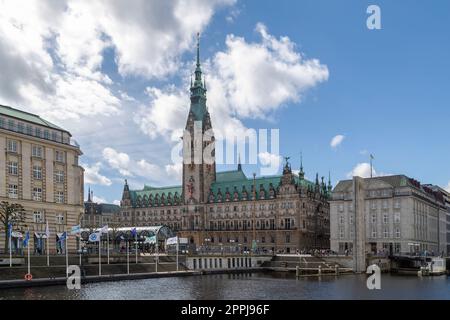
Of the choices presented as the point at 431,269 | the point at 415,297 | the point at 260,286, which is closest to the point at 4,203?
the point at 260,286

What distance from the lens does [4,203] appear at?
317 ft

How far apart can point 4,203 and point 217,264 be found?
66.6 meters

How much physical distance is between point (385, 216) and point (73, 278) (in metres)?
109

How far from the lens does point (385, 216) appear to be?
556 feet

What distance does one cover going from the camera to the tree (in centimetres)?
9469

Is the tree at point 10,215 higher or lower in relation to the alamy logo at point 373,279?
higher

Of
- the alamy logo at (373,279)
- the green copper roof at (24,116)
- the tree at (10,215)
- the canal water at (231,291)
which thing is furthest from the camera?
the green copper roof at (24,116)

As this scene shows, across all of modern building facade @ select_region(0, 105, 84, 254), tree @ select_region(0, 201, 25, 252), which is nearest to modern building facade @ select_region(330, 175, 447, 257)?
modern building facade @ select_region(0, 105, 84, 254)

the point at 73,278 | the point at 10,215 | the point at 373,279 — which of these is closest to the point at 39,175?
the point at 10,215

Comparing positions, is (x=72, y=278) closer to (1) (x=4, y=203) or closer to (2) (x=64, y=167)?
(1) (x=4, y=203)

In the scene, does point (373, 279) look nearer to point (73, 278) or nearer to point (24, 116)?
point (73, 278)

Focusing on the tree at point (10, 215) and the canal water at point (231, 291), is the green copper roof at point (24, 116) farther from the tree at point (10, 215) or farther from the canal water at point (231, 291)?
the canal water at point (231, 291)

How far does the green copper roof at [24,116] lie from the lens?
348ft


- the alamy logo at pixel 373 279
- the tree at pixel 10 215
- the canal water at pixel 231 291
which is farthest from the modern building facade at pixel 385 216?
the tree at pixel 10 215
